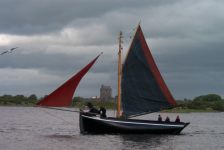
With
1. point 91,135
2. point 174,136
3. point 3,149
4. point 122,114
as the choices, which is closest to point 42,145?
point 3,149

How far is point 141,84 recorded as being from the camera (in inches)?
2322

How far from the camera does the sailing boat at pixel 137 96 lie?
55.0 metres

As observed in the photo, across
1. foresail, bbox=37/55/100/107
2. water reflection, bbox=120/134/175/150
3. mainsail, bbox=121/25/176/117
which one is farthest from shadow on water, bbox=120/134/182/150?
foresail, bbox=37/55/100/107

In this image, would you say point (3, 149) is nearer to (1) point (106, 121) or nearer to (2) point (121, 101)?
(1) point (106, 121)

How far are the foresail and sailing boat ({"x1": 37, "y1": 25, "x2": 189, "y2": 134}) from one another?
99 millimetres

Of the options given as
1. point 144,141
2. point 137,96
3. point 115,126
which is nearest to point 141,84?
point 137,96

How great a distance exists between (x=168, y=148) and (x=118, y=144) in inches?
171

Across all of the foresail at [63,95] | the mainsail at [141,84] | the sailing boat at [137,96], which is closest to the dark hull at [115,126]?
the sailing boat at [137,96]

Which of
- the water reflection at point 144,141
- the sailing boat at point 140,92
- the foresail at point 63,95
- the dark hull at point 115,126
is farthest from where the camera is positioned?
the sailing boat at point 140,92

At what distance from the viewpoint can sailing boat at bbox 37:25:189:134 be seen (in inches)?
2167

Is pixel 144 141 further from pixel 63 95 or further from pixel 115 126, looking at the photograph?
pixel 63 95

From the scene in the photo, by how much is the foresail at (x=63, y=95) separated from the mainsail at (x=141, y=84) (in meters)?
6.20

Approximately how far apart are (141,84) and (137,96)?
1.35m

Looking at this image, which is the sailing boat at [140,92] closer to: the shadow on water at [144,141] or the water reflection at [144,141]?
the shadow on water at [144,141]
